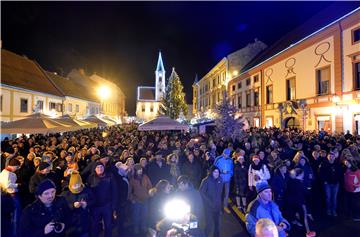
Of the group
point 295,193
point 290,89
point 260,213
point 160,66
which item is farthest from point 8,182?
point 160,66

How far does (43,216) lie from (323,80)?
20.3 meters

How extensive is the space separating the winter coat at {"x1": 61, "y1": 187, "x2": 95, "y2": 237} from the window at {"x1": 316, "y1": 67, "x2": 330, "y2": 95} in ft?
60.7

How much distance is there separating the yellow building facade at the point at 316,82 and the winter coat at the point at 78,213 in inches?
643

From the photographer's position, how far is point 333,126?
17312 mm

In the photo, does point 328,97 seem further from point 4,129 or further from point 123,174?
point 4,129

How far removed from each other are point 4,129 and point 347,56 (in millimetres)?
19321

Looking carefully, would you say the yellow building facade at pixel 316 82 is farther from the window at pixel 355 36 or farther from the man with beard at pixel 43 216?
the man with beard at pixel 43 216

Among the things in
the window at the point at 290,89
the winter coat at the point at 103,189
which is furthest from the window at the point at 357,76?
the winter coat at the point at 103,189

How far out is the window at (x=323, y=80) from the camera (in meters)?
18.2

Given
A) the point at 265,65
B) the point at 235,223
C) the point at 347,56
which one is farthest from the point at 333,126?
the point at 235,223

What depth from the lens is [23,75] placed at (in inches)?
1002

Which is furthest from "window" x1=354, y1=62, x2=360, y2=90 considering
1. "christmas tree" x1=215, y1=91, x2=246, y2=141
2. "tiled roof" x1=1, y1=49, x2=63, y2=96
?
"tiled roof" x1=1, y1=49, x2=63, y2=96

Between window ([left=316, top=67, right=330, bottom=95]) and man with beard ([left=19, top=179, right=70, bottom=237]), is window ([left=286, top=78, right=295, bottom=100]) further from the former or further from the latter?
man with beard ([left=19, top=179, right=70, bottom=237])

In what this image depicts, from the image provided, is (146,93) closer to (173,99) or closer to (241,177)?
(173,99)
